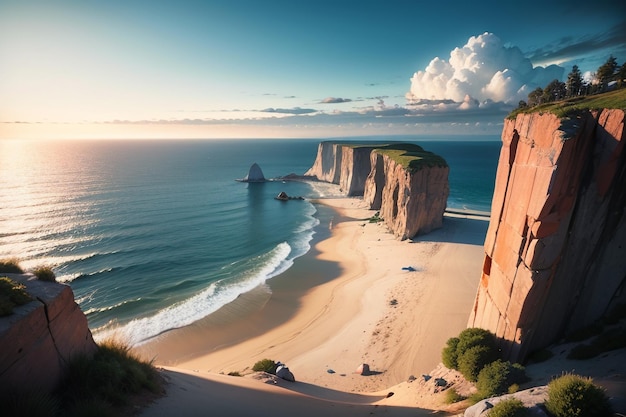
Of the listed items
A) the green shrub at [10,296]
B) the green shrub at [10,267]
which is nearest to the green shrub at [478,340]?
the green shrub at [10,296]

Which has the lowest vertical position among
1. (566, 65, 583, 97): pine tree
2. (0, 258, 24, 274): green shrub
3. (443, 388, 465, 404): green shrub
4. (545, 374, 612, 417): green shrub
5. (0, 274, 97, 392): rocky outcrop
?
(443, 388, 465, 404): green shrub

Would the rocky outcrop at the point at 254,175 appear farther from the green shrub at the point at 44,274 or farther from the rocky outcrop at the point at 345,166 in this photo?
the green shrub at the point at 44,274

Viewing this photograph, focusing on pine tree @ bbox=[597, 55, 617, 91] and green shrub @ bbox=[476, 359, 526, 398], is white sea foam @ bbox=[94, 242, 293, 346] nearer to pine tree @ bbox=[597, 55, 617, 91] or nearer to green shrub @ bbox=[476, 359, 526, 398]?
green shrub @ bbox=[476, 359, 526, 398]

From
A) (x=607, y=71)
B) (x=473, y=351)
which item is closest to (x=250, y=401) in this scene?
(x=473, y=351)

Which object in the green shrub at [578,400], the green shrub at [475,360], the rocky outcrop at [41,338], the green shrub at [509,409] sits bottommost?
the green shrub at [475,360]

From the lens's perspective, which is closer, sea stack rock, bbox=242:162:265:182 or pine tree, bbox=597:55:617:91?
pine tree, bbox=597:55:617:91

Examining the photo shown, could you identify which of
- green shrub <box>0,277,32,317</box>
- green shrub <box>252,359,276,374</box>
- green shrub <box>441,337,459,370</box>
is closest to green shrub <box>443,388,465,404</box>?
green shrub <box>441,337,459,370</box>

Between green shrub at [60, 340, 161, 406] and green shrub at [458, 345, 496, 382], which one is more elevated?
green shrub at [60, 340, 161, 406]

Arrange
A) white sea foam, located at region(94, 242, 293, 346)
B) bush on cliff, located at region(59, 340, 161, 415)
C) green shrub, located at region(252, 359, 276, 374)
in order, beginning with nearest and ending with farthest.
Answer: bush on cliff, located at region(59, 340, 161, 415), green shrub, located at region(252, 359, 276, 374), white sea foam, located at region(94, 242, 293, 346)
